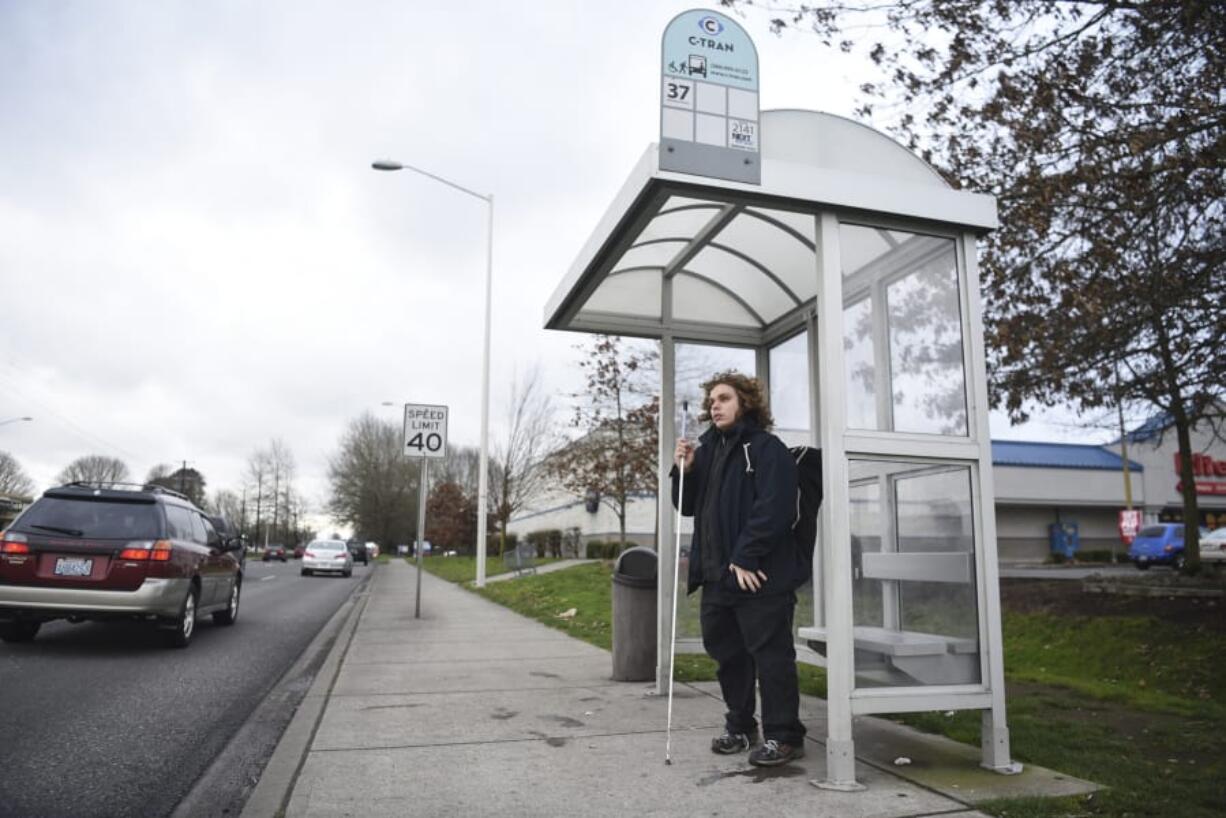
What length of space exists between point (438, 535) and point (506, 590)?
4798 cm

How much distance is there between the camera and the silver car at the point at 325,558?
31.6 meters

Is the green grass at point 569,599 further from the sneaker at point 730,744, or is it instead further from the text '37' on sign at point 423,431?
the sneaker at point 730,744

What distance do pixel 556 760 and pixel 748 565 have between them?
142cm

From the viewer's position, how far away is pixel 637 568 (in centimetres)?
714

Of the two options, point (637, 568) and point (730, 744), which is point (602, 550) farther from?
point (730, 744)

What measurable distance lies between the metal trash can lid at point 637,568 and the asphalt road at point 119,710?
291 cm

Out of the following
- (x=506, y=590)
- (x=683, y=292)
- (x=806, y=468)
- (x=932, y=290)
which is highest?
(x=683, y=292)

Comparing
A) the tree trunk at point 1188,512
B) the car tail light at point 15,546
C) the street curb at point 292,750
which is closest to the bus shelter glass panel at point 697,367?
the street curb at point 292,750

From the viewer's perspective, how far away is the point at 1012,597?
12375 millimetres

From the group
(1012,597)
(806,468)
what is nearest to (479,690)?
(806,468)

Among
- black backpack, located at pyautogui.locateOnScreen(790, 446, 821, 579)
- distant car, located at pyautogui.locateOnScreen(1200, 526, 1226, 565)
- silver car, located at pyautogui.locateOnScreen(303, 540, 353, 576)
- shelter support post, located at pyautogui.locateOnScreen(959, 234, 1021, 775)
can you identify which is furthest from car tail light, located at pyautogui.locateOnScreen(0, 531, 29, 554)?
distant car, located at pyautogui.locateOnScreen(1200, 526, 1226, 565)

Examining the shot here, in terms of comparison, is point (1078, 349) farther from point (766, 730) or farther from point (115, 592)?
point (115, 592)

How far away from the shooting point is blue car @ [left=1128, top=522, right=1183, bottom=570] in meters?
29.4

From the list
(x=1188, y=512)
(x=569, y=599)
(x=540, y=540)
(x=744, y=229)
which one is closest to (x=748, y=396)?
(x=744, y=229)
